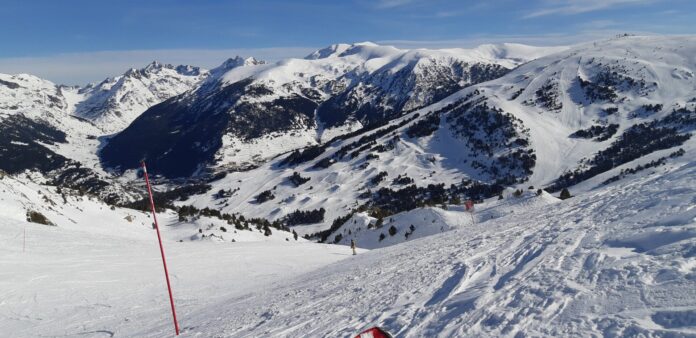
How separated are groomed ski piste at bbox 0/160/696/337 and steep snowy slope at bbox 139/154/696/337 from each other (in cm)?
4

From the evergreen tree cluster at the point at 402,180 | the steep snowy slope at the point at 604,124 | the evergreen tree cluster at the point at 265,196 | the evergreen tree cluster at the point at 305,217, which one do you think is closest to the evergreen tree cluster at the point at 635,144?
the steep snowy slope at the point at 604,124

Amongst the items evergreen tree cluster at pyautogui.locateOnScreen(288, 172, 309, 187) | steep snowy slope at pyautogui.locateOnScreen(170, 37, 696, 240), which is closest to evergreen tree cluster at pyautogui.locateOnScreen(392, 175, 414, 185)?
steep snowy slope at pyautogui.locateOnScreen(170, 37, 696, 240)

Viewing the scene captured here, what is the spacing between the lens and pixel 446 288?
1211cm

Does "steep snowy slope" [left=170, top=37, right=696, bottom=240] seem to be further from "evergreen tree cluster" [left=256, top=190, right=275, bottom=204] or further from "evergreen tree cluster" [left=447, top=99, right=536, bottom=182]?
"evergreen tree cluster" [left=256, top=190, right=275, bottom=204]

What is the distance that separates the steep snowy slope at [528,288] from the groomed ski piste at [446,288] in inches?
1.7

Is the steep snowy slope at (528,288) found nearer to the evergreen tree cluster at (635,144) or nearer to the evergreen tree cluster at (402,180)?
the evergreen tree cluster at (635,144)

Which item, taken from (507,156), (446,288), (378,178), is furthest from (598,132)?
(446,288)

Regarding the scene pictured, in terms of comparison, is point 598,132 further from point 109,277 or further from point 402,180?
point 109,277

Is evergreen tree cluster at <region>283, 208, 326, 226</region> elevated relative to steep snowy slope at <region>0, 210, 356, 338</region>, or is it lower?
lower

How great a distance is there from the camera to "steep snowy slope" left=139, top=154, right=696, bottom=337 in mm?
8078

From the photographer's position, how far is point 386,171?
183750 mm

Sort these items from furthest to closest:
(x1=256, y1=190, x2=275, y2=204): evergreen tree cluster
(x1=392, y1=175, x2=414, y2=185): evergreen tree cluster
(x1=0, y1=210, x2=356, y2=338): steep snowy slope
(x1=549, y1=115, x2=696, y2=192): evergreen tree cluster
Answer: (x1=256, y1=190, x2=275, y2=204): evergreen tree cluster, (x1=392, y1=175, x2=414, y2=185): evergreen tree cluster, (x1=549, y1=115, x2=696, y2=192): evergreen tree cluster, (x1=0, y1=210, x2=356, y2=338): steep snowy slope

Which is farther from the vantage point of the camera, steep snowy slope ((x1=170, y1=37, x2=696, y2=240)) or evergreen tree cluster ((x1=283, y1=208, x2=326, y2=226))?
evergreen tree cluster ((x1=283, y1=208, x2=326, y2=226))

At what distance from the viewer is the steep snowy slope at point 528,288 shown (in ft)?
26.5
